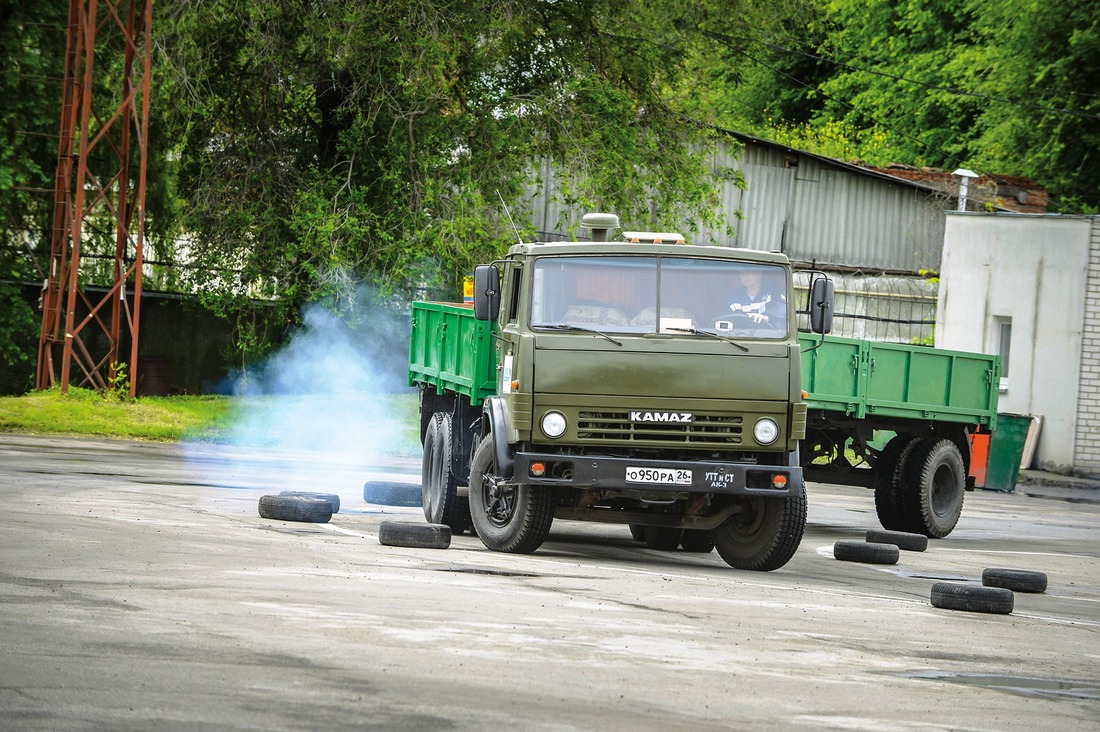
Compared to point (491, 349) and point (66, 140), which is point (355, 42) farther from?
point (491, 349)

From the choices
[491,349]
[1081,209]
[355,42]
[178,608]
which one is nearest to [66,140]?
[355,42]

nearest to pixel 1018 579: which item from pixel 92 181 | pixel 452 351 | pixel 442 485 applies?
pixel 442 485

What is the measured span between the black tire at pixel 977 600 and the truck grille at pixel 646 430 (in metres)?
2.08

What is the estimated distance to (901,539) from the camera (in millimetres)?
16594

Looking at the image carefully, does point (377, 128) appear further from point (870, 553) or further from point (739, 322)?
point (739, 322)

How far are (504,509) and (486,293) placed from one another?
1.79 m

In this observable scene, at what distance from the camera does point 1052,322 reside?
30.9m

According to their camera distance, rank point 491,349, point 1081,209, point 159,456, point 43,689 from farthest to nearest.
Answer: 1. point 1081,209
2. point 159,456
3. point 491,349
4. point 43,689

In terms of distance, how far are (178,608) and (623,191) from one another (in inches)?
846

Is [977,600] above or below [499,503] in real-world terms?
below

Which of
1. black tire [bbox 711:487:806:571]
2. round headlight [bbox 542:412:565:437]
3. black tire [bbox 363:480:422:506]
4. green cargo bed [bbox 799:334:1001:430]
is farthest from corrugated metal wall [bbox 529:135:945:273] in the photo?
round headlight [bbox 542:412:565:437]

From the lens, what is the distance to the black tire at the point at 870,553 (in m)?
15.0

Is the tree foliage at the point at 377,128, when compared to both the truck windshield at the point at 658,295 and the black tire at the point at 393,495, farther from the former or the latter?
the truck windshield at the point at 658,295

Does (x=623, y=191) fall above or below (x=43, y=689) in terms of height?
above
